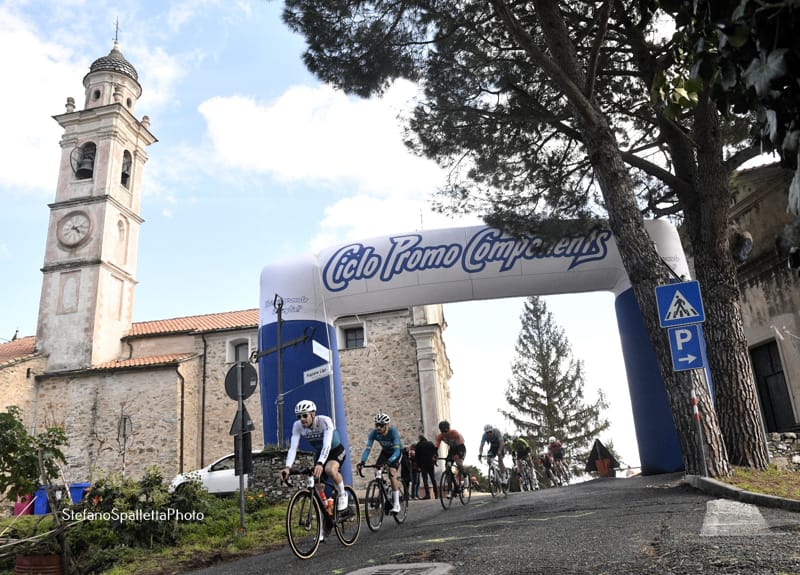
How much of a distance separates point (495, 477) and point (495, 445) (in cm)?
61

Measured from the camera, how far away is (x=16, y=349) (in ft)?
96.1

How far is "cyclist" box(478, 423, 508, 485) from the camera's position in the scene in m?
12.5

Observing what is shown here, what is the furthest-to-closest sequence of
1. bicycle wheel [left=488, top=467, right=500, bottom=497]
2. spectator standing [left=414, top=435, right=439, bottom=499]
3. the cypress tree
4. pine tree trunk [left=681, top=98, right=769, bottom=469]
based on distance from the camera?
the cypress tree, spectator standing [left=414, top=435, right=439, bottom=499], bicycle wheel [left=488, top=467, right=500, bottom=497], pine tree trunk [left=681, top=98, right=769, bottom=469]

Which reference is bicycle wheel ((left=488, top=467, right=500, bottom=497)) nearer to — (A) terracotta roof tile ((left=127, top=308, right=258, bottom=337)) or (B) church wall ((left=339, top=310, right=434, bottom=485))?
(B) church wall ((left=339, top=310, right=434, bottom=485))

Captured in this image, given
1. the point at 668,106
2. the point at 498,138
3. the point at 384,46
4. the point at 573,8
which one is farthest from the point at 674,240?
the point at 668,106

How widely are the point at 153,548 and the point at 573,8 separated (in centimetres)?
1167

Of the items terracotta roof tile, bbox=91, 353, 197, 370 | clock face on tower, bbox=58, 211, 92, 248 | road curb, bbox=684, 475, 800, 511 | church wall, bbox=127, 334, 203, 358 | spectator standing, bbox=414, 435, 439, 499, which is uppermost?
clock face on tower, bbox=58, 211, 92, 248

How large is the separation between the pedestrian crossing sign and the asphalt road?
223cm

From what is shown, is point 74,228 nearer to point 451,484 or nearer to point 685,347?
point 451,484

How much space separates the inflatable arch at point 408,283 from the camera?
43.3 feet

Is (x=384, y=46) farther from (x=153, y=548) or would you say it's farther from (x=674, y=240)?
(x=153, y=548)

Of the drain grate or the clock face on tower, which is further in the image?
the clock face on tower

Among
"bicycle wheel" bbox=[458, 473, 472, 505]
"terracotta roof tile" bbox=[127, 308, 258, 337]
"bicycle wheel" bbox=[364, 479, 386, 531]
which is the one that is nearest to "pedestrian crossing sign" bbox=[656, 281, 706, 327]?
"bicycle wheel" bbox=[364, 479, 386, 531]

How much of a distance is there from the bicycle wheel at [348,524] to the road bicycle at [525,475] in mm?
9736
